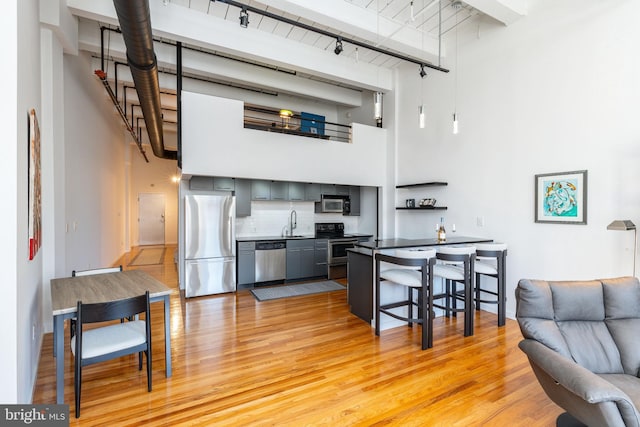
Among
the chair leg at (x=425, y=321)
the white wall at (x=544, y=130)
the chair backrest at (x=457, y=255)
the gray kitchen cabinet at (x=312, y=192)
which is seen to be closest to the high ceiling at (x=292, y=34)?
the white wall at (x=544, y=130)

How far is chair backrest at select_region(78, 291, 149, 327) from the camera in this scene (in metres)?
2.05

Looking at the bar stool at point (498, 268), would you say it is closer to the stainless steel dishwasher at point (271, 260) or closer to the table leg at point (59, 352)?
the stainless steel dishwasher at point (271, 260)

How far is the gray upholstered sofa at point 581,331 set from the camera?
5.68 feet

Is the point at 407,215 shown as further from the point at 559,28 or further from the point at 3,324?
the point at 3,324

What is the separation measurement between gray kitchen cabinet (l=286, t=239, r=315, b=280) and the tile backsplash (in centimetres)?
70

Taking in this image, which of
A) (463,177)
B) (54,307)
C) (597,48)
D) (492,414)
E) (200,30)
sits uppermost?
(200,30)

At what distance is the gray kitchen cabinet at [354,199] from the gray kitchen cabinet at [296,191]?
3.97 feet

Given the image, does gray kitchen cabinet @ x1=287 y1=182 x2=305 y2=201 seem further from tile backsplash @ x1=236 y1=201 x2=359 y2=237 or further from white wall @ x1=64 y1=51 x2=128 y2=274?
white wall @ x1=64 y1=51 x2=128 y2=274

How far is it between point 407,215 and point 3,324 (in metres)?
5.40

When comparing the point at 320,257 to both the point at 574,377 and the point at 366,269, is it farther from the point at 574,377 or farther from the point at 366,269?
the point at 574,377

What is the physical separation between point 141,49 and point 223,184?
2607 mm

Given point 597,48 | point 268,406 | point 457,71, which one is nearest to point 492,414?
point 268,406

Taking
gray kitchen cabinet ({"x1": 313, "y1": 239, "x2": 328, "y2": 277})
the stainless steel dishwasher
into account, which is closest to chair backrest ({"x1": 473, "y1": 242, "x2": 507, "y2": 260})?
gray kitchen cabinet ({"x1": 313, "y1": 239, "x2": 328, "y2": 277})

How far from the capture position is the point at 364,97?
701cm
